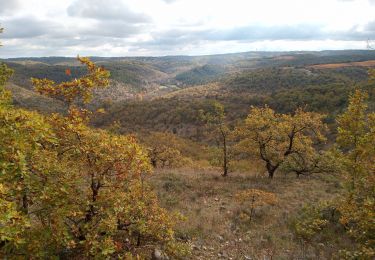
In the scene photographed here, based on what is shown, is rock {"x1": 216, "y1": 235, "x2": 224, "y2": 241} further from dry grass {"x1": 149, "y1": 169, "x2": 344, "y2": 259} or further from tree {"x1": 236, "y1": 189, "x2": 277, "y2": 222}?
tree {"x1": 236, "y1": 189, "x2": 277, "y2": 222}

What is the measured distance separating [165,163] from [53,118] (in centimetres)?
2404

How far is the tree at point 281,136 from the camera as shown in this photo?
20.8 metres

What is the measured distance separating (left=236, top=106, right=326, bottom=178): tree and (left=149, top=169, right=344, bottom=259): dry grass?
57.0 inches

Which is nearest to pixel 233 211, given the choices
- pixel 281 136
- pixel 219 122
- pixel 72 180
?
pixel 281 136

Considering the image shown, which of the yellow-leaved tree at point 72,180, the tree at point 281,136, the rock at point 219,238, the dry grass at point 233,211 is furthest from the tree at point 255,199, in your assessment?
the yellow-leaved tree at point 72,180

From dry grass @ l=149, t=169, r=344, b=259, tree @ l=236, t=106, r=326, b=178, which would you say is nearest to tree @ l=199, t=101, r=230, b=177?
tree @ l=236, t=106, r=326, b=178

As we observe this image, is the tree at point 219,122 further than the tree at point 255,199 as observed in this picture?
Yes

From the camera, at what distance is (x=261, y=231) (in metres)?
12.4

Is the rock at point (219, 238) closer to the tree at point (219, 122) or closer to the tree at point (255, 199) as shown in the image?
the tree at point (255, 199)

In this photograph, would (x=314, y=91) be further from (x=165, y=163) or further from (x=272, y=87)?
(x=165, y=163)

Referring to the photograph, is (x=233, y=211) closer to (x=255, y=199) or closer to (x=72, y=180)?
(x=255, y=199)

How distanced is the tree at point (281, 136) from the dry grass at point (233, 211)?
1.45 metres

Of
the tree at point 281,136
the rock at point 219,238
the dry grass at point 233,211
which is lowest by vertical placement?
the dry grass at point 233,211

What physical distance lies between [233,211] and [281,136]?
819cm
